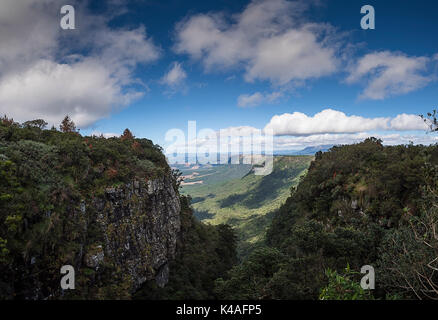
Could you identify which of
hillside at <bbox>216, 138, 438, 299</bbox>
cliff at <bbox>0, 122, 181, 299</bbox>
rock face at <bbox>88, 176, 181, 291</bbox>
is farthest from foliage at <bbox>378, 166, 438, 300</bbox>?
rock face at <bbox>88, 176, 181, 291</bbox>

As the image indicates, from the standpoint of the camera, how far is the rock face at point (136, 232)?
668 inches

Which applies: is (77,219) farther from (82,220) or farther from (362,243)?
(362,243)

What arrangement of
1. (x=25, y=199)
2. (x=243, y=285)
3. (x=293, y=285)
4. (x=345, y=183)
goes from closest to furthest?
(x=25, y=199) → (x=293, y=285) → (x=243, y=285) → (x=345, y=183)

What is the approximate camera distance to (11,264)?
985cm

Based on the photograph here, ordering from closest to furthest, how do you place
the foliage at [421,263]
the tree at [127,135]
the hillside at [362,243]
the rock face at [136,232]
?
the foliage at [421,263]
the hillside at [362,243]
the rock face at [136,232]
the tree at [127,135]

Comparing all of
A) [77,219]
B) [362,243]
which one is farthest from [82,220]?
[362,243]

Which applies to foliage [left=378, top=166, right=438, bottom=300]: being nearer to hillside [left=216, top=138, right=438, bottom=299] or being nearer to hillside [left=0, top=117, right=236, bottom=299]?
hillside [left=216, top=138, right=438, bottom=299]

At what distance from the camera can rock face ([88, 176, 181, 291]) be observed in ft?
55.7

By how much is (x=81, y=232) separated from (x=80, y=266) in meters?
2.01

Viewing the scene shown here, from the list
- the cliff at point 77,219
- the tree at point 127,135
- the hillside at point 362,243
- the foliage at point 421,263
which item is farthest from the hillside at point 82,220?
the foliage at point 421,263

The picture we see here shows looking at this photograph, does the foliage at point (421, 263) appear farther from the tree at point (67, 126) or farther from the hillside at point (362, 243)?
the tree at point (67, 126)

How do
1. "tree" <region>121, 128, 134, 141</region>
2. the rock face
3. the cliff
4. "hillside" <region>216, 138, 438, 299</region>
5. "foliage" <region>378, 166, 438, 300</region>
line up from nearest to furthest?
1. "foliage" <region>378, 166, 438, 300</region>
2. "hillside" <region>216, 138, 438, 299</region>
3. the cliff
4. the rock face
5. "tree" <region>121, 128, 134, 141</region>
